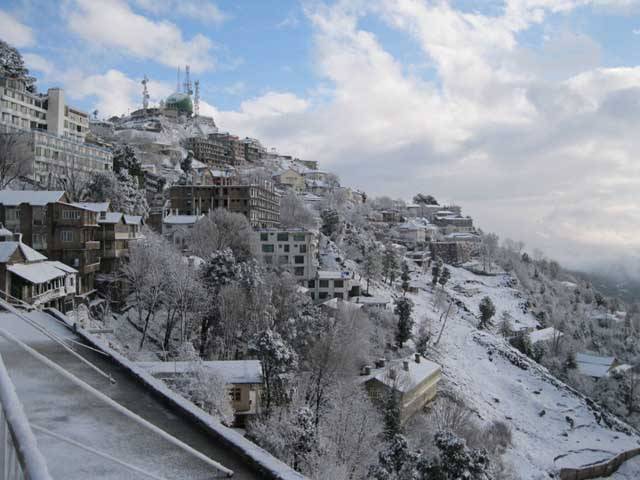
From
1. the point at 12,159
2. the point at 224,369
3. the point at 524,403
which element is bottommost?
the point at 524,403

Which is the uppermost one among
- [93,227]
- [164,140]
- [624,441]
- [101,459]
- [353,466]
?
[164,140]

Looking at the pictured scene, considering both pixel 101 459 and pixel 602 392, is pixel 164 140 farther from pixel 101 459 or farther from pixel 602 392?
pixel 101 459

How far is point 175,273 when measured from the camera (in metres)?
28.9

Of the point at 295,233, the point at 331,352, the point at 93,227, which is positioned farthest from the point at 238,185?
the point at 331,352

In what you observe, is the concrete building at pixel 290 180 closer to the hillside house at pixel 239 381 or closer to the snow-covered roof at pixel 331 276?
the snow-covered roof at pixel 331 276

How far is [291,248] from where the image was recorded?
45938 mm

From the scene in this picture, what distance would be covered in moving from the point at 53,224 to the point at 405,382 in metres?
23.7

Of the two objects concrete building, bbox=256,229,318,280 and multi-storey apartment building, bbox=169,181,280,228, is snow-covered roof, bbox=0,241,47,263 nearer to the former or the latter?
concrete building, bbox=256,229,318,280

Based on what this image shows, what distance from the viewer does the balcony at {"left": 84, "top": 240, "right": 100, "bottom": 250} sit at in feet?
97.5

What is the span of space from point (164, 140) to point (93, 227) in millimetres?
73156

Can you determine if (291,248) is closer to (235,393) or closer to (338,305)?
(338,305)

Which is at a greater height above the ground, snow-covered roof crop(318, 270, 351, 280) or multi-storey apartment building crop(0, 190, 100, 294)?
multi-storey apartment building crop(0, 190, 100, 294)

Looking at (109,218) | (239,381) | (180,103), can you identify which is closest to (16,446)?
(239,381)

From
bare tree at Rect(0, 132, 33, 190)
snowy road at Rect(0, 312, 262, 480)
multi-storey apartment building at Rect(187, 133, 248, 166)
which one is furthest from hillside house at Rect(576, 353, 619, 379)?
multi-storey apartment building at Rect(187, 133, 248, 166)
